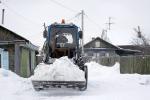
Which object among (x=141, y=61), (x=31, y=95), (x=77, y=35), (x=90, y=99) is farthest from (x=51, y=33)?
(x=141, y=61)

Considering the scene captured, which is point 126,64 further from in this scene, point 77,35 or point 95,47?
point 95,47

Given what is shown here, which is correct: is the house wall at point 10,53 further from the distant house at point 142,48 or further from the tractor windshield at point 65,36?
the distant house at point 142,48

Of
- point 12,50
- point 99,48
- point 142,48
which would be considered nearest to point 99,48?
point 99,48

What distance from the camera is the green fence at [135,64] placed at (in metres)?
29.8

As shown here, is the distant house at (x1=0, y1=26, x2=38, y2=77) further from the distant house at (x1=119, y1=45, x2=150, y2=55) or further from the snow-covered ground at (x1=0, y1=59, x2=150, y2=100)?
the distant house at (x1=119, y1=45, x2=150, y2=55)

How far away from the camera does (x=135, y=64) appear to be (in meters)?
31.4

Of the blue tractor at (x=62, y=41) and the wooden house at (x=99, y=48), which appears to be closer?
the blue tractor at (x=62, y=41)

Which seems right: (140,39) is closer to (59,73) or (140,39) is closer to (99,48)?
(99,48)

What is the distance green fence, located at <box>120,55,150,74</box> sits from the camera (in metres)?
29.8

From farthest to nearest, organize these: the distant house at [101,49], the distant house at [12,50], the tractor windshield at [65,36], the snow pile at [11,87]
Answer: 1. the distant house at [101,49]
2. the distant house at [12,50]
3. the tractor windshield at [65,36]
4. the snow pile at [11,87]

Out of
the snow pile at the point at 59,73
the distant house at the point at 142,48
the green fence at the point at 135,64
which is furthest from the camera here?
the distant house at the point at 142,48

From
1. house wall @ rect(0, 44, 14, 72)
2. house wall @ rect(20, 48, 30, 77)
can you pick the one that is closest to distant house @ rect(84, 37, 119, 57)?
house wall @ rect(20, 48, 30, 77)

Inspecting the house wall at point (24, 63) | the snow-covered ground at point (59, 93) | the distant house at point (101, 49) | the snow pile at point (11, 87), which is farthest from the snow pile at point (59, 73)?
the distant house at point (101, 49)

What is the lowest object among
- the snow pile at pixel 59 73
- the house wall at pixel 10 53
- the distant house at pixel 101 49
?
the snow pile at pixel 59 73
